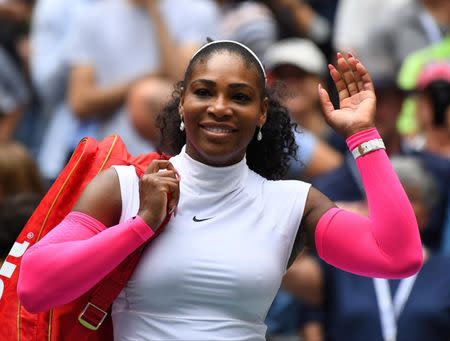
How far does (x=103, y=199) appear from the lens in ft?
12.6

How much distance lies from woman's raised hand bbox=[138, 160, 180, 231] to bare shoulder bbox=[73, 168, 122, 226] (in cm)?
10

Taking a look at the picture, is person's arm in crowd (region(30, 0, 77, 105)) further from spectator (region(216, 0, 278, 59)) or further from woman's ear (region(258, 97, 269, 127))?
woman's ear (region(258, 97, 269, 127))

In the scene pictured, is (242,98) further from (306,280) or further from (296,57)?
(296,57)

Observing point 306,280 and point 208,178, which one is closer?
point 208,178

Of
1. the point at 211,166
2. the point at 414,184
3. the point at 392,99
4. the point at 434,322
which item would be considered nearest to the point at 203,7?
the point at 392,99

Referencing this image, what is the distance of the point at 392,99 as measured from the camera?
6.89 metres

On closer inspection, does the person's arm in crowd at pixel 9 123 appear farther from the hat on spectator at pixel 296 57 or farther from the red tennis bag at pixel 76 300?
the red tennis bag at pixel 76 300

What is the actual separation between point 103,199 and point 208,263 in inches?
15.0

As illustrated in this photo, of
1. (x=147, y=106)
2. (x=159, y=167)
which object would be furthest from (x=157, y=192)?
(x=147, y=106)

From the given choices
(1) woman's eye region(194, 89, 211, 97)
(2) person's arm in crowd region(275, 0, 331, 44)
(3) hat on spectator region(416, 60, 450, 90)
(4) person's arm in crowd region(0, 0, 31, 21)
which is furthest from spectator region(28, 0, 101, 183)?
(1) woman's eye region(194, 89, 211, 97)

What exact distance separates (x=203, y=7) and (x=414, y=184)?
77.6 inches

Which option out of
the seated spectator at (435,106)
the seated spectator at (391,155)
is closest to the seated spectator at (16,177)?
the seated spectator at (391,155)

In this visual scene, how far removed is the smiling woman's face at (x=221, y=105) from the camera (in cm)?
386

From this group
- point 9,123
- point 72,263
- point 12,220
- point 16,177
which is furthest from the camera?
point 9,123
